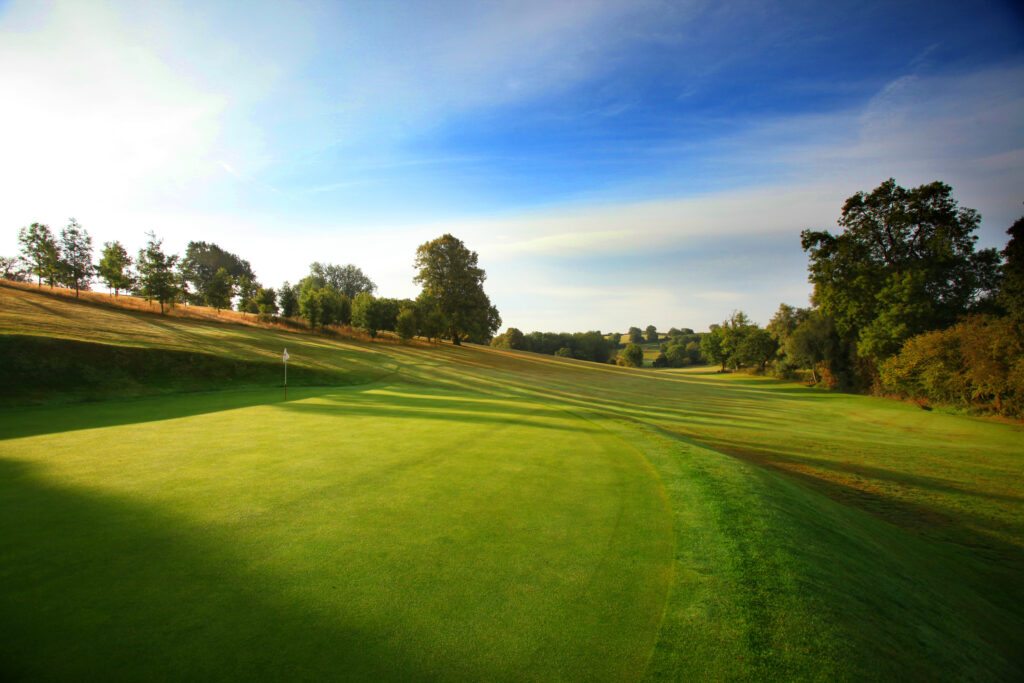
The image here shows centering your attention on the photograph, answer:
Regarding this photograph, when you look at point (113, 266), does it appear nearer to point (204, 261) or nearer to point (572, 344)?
point (204, 261)

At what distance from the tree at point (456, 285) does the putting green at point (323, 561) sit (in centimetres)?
4063

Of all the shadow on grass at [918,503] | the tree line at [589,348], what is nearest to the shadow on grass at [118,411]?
the shadow on grass at [918,503]

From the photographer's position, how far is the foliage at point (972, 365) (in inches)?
642

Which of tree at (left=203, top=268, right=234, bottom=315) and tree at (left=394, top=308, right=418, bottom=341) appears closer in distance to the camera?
tree at (left=203, top=268, right=234, bottom=315)

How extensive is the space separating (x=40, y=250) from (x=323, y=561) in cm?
5461

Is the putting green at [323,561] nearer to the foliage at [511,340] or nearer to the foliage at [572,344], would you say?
the foliage at [511,340]

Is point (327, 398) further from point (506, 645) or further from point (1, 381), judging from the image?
point (506, 645)

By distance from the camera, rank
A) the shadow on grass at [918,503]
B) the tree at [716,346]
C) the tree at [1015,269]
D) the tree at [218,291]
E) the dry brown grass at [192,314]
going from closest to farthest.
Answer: the shadow on grass at [918,503]
the tree at [1015,269]
the dry brown grass at [192,314]
the tree at [218,291]
the tree at [716,346]

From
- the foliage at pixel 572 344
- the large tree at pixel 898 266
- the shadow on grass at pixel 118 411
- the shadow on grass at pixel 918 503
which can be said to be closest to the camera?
the shadow on grass at pixel 918 503

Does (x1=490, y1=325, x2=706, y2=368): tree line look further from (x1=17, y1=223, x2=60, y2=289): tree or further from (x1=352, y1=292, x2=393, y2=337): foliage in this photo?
(x1=17, y1=223, x2=60, y2=289): tree

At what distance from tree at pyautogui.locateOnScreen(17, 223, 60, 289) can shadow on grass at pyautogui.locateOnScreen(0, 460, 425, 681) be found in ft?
166

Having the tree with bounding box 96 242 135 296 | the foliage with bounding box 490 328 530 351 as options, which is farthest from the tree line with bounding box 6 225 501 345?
the foliage with bounding box 490 328 530 351

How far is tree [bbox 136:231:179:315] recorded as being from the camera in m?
34.9

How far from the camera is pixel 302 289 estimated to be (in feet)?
160
